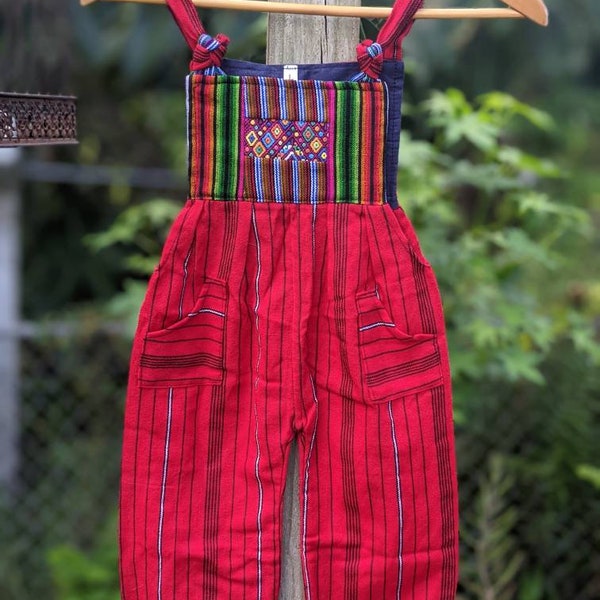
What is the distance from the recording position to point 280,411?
137 centimetres

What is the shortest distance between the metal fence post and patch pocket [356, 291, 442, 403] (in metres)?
2.02

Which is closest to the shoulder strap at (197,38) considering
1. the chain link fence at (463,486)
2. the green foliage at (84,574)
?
the chain link fence at (463,486)

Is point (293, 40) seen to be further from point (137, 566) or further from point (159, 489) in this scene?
point (137, 566)

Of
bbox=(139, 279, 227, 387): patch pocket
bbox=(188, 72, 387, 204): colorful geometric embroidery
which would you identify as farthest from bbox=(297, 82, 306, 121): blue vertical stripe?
bbox=(139, 279, 227, 387): patch pocket

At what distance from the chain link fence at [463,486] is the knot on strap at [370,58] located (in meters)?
1.19

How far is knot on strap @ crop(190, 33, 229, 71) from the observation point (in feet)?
4.40

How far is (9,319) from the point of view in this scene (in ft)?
10.6

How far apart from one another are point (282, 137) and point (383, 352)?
0.39m

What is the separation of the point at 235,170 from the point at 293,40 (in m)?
0.26

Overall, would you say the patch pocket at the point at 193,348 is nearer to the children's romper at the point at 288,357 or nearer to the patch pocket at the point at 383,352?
the children's romper at the point at 288,357

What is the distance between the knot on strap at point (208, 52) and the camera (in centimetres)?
134

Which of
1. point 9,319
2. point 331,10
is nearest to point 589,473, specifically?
point 331,10

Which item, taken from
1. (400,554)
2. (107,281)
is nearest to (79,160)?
(107,281)

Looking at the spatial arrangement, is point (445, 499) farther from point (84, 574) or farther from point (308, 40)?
point (84, 574)
